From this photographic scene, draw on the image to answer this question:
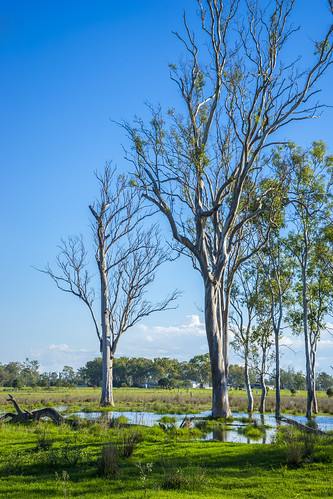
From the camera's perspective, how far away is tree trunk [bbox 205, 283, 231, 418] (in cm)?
1955

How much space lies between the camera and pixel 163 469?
8.52 metres

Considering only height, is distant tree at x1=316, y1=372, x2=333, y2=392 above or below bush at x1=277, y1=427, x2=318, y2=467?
below

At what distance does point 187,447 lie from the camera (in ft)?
37.8

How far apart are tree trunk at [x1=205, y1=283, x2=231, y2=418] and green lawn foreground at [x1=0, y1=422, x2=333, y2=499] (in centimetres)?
708

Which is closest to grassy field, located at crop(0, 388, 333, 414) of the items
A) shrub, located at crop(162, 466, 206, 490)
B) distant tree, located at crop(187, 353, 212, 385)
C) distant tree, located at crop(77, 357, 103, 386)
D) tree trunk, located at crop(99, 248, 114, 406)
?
tree trunk, located at crop(99, 248, 114, 406)

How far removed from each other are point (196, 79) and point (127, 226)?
1335 cm

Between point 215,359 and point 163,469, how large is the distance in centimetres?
1161

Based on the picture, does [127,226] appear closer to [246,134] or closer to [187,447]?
[246,134]

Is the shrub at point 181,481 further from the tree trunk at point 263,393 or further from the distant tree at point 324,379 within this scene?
the distant tree at point 324,379

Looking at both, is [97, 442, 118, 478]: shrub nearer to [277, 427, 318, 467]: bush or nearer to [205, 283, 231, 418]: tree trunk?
[277, 427, 318, 467]: bush

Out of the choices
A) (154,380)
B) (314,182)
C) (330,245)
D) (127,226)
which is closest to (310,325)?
(330,245)

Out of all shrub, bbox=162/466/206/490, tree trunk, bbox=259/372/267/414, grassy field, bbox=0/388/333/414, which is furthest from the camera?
tree trunk, bbox=259/372/267/414

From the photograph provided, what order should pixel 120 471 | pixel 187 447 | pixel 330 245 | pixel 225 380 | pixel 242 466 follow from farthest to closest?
pixel 330 245 → pixel 225 380 → pixel 187 447 → pixel 242 466 → pixel 120 471

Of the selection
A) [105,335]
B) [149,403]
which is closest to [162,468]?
[105,335]
